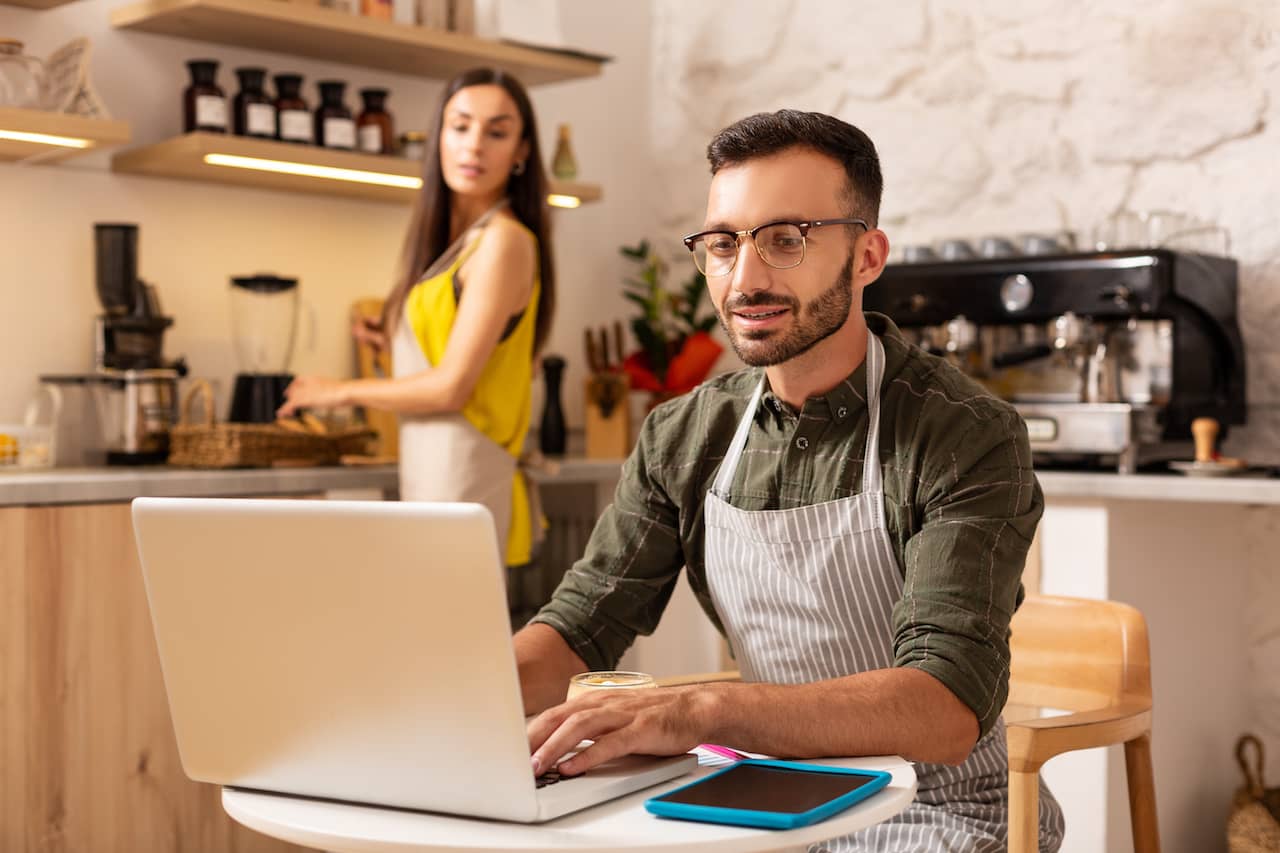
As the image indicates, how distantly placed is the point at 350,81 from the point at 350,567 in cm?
292

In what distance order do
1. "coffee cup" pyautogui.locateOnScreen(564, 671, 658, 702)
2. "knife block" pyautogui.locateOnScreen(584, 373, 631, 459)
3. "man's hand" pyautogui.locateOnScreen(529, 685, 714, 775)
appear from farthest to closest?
"knife block" pyautogui.locateOnScreen(584, 373, 631, 459)
"coffee cup" pyautogui.locateOnScreen(564, 671, 658, 702)
"man's hand" pyautogui.locateOnScreen(529, 685, 714, 775)

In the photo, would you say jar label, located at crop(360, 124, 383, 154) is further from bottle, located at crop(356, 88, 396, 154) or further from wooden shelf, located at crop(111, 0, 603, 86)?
wooden shelf, located at crop(111, 0, 603, 86)

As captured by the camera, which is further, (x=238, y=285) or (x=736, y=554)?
(x=238, y=285)

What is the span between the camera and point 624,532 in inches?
62.1

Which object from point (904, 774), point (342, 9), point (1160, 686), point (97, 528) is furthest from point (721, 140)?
point (342, 9)

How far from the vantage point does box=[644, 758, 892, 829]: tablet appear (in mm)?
943

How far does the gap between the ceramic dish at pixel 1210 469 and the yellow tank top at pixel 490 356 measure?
51.1 inches

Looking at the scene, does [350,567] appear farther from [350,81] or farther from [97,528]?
[350,81]

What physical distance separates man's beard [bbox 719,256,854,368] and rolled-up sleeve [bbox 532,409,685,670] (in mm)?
236

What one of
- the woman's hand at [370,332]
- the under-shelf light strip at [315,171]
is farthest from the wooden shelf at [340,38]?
the woman's hand at [370,332]

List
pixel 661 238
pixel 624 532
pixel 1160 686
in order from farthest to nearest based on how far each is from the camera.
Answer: pixel 661 238 < pixel 1160 686 < pixel 624 532

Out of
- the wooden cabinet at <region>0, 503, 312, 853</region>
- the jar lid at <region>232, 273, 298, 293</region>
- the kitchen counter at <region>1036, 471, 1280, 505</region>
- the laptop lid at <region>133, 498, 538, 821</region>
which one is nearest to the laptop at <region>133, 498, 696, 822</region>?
the laptop lid at <region>133, 498, 538, 821</region>

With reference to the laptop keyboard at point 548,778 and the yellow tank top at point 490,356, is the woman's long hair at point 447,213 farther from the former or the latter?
the laptop keyboard at point 548,778

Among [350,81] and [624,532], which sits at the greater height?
[350,81]
